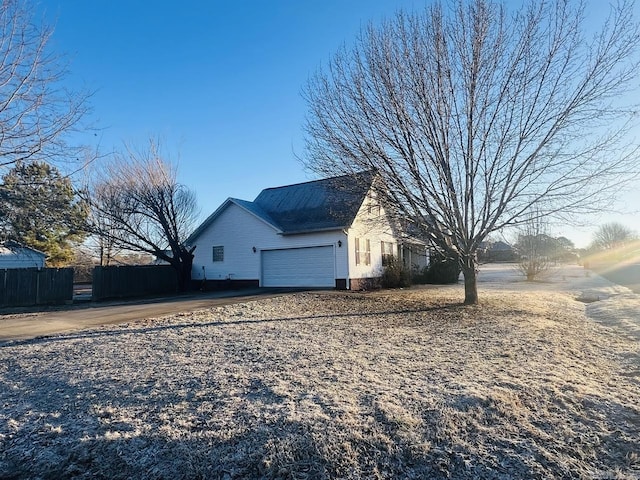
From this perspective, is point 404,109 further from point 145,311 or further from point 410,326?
point 145,311

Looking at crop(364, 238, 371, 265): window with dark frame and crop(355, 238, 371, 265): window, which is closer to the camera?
crop(355, 238, 371, 265): window

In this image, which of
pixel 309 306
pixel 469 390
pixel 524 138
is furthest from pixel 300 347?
pixel 524 138

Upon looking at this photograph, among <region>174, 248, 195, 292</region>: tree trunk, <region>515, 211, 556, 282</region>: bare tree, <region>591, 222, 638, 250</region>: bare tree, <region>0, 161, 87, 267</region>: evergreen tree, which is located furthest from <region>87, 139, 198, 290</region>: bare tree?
<region>591, 222, 638, 250</region>: bare tree

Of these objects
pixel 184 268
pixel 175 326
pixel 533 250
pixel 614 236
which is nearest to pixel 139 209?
pixel 184 268

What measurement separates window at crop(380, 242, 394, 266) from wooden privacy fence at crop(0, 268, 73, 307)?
14.2m

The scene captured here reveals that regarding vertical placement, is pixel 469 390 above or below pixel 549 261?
below

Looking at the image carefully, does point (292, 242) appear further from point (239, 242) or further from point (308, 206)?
point (239, 242)

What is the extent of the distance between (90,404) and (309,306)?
7.82 metres

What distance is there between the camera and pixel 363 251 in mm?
18953

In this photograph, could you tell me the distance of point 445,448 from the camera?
308 centimetres

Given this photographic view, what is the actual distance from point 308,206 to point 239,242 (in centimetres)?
405

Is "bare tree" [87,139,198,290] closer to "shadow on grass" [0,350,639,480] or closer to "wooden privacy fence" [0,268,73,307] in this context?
"wooden privacy fence" [0,268,73,307]

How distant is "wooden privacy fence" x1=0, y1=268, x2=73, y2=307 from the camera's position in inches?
515

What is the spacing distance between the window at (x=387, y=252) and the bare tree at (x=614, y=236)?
55024mm
